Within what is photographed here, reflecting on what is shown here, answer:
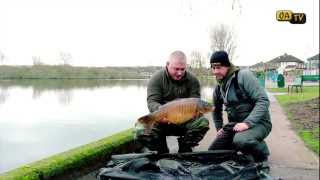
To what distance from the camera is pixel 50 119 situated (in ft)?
73.0

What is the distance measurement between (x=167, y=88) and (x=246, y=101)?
3.09 ft

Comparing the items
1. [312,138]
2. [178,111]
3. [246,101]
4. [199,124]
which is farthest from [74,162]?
[312,138]

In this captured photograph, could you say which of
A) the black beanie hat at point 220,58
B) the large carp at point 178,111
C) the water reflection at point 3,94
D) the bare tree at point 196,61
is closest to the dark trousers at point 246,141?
the large carp at point 178,111

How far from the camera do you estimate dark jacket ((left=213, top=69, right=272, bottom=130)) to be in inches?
229

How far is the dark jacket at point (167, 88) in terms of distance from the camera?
6398 millimetres

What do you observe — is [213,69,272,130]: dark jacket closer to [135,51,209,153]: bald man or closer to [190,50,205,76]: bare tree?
[135,51,209,153]: bald man

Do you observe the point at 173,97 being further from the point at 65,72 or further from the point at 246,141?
the point at 65,72

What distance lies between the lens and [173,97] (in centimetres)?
645

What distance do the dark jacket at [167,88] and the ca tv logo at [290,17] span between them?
6.16 meters

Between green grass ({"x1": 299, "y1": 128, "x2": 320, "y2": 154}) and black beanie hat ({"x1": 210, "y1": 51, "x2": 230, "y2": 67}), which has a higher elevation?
black beanie hat ({"x1": 210, "y1": 51, "x2": 230, "y2": 67})

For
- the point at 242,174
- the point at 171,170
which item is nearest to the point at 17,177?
the point at 171,170

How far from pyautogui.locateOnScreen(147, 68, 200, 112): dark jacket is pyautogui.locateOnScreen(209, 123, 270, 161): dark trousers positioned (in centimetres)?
70

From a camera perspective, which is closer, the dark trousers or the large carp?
the large carp

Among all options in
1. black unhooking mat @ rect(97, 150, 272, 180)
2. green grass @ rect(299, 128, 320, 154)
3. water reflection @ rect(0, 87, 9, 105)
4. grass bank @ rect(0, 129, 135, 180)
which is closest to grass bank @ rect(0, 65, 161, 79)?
water reflection @ rect(0, 87, 9, 105)
